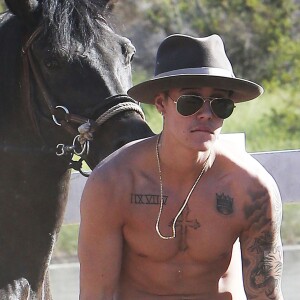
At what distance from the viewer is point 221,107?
10.0 feet

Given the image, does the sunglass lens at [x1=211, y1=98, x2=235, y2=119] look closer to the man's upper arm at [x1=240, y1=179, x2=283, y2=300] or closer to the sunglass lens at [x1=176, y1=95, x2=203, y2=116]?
the sunglass lens at [x1=176, y1=95, x2=203, y2=116]

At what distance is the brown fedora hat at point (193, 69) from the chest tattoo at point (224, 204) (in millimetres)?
330

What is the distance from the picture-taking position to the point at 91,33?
14.5 ft

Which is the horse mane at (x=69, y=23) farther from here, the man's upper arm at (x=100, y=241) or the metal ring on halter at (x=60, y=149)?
the man's upper arm at (x=100, y=241)

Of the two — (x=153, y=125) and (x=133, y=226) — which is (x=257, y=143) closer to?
(x=153, y=125)

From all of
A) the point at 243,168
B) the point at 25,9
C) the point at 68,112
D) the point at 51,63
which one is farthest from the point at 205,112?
the point at 25,9

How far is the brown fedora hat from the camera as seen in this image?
9.99 feet

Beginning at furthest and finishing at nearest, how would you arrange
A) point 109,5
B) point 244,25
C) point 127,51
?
point 244,25, point 109,5, point 127,51

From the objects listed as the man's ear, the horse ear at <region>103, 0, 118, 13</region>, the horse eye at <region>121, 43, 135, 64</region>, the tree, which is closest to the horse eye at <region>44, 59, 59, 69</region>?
the horse eye at <region>121, 43, 135, 64</region>

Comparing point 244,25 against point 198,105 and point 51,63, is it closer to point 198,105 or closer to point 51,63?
point 51,63

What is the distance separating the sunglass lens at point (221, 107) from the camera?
120 inches

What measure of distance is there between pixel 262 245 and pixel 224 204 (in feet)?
0.57

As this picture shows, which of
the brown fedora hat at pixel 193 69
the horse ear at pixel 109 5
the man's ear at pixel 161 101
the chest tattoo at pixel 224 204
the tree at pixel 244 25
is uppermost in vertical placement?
the brown fedora hat at pixel 193 69

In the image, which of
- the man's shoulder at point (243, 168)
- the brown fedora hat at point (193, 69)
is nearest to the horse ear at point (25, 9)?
the brown fedora hat at point (193, 69)
